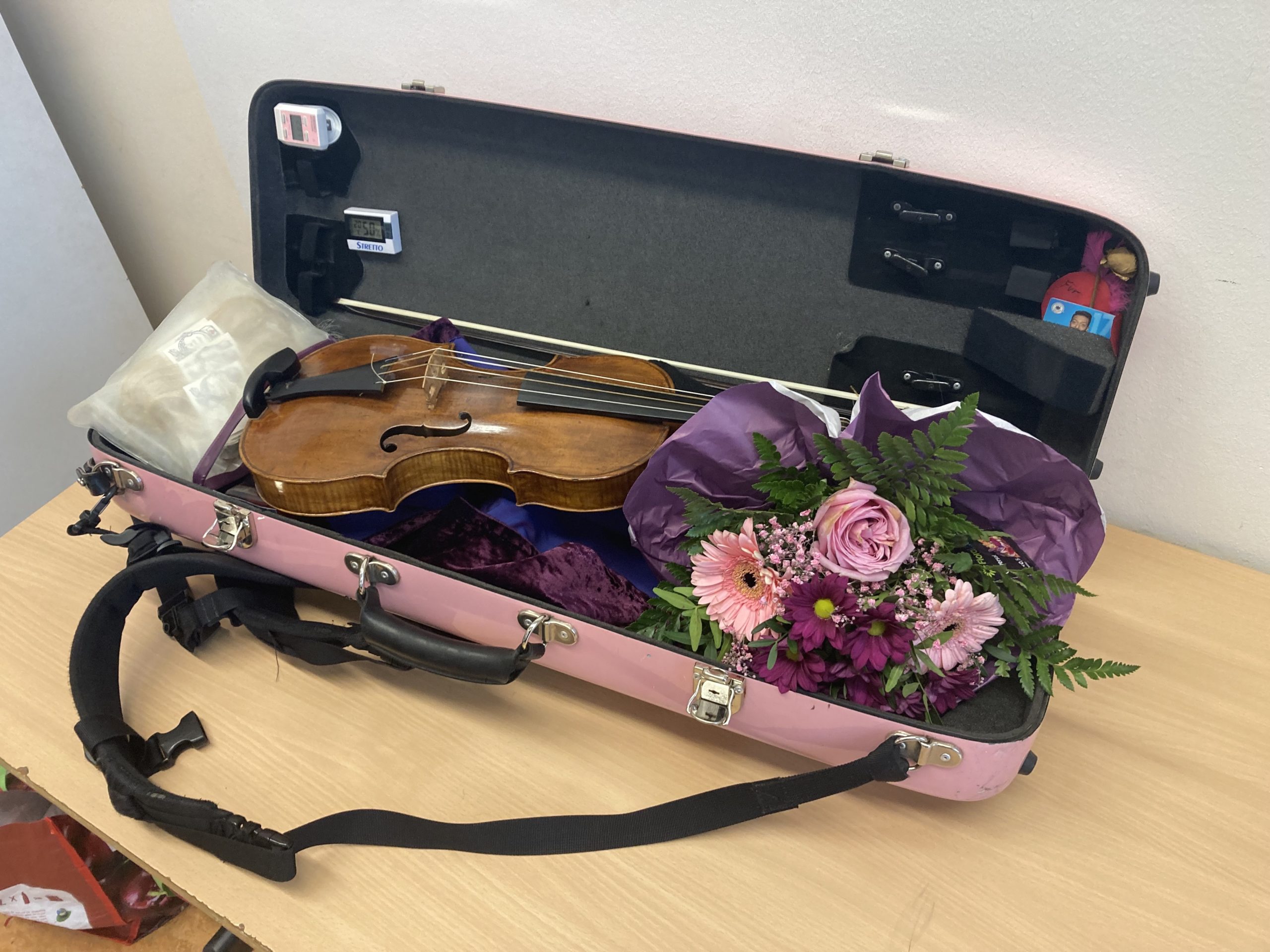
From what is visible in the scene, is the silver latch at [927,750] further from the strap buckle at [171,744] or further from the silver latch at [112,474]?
the silver latch at [112,474]

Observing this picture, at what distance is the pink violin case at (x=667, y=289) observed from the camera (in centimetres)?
63

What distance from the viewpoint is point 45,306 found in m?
1.21

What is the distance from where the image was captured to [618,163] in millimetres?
813

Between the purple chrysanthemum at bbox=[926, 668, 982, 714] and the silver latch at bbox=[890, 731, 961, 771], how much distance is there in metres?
0.03

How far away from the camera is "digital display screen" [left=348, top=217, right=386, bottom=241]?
37.2 inches

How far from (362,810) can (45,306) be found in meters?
1.10

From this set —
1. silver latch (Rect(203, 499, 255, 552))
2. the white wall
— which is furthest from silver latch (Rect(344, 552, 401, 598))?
the white wall

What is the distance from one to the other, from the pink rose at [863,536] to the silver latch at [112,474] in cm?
71

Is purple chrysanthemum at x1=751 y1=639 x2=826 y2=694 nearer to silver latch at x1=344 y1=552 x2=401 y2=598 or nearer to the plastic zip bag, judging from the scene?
silver latch at x1=344 y1=552 x2=401 y2=598

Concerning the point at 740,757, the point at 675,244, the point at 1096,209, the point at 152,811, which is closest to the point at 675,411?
the point at 675,244

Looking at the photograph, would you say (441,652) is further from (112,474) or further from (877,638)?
(112,474)

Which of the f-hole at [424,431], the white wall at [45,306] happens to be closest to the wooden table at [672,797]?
the f-hole at [424,431]

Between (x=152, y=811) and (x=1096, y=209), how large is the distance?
98cm

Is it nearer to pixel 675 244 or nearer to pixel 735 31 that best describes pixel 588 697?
pixel 675 244
